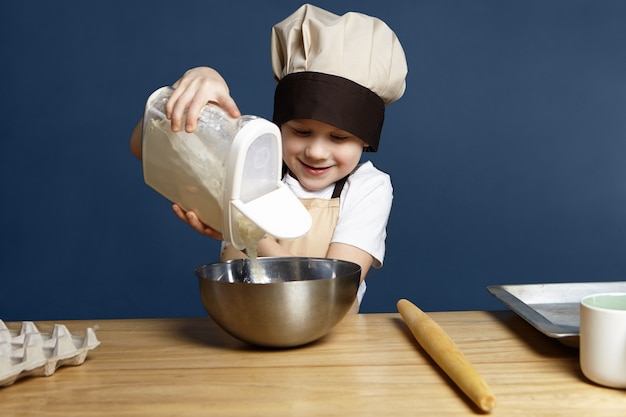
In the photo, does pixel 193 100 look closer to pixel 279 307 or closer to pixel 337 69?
pixel 279 307

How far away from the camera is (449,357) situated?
2.75ft

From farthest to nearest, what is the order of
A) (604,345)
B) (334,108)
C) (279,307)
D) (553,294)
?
(334,108) → (553,294) → (279,307) → (604,345)

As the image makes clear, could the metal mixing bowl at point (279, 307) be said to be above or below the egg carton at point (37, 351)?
above

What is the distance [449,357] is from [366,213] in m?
0.67

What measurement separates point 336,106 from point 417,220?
4.35 feet

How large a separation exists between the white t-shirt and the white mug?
0.67 m

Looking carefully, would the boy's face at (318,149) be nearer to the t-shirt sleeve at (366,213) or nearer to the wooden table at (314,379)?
the t-shirt sleeve at (366,213)

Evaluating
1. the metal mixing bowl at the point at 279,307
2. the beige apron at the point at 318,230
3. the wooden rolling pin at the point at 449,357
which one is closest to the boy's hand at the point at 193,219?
the metal mixing bowl at the point at 279,307

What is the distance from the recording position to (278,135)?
920 mm

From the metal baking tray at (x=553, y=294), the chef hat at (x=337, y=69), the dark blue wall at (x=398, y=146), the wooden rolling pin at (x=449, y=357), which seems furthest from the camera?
the dark blue wall at (x=398, y=146)

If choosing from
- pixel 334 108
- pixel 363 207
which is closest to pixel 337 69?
pixel 334 108

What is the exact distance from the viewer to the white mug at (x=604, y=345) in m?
0.77

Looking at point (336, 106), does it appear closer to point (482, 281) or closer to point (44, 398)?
point (44, 398)

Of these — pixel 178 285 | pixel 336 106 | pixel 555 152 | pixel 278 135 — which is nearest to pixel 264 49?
pixel 178 285
